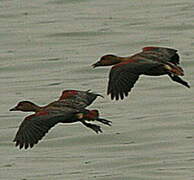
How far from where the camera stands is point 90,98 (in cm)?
1291

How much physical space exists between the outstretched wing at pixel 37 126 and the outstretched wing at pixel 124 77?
26.0 inches

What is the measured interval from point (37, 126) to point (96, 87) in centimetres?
864

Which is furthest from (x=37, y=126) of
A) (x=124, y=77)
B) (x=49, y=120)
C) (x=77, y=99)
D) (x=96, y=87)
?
(x=96, y=87)

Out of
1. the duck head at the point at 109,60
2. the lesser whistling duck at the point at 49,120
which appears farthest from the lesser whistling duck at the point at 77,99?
the duck head at the point at 109,60

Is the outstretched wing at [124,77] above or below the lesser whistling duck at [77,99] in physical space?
above

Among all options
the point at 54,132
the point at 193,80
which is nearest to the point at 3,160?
the point at 54,132

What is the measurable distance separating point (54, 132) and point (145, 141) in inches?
63.5

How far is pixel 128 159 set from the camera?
18.0 m

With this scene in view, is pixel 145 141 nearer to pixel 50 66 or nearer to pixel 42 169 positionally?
pixel 42 169

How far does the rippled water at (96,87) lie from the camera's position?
17.7 meters

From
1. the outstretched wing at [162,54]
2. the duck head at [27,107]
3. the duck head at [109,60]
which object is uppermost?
the outstretched wing at [162,54]

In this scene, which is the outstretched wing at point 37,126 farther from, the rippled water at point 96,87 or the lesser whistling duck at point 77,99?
the rippled water at point 96,87

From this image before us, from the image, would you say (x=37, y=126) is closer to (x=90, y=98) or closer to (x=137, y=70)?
(x=90, y=98)

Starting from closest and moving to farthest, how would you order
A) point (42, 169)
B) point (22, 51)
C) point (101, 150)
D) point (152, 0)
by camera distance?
point (42, 169) → point (101, 150) → point (22, 51) → point (152, 0)
